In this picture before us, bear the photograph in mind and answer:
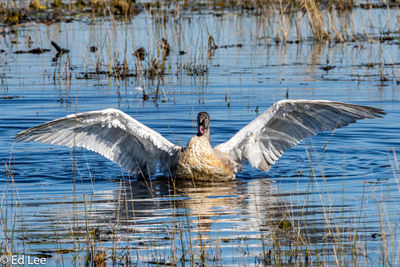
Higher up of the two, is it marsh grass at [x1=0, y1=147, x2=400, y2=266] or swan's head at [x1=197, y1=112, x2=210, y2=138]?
swan's head at [x1=197, y1=112, x2=210, y2=138]

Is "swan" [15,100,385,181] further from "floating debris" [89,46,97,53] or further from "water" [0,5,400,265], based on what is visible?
"floating debris" [89,46,97,53]

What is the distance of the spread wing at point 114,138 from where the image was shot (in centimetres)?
805

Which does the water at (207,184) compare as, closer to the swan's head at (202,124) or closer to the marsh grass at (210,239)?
the marsh grass at (210,239)

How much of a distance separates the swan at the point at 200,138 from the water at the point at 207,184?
0.22 m

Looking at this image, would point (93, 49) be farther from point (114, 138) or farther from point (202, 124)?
point (202, 124)

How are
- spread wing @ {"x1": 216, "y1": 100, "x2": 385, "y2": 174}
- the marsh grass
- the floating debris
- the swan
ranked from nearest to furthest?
the marsh grass
spread wing @ {"x1": 216, "y1": 100, "x2": 385, "y2": 174}
the swan
the floating debris

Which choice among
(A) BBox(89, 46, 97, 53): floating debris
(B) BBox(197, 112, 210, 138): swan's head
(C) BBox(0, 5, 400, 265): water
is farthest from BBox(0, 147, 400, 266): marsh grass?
(A) BBox(89, 46, 97, 53): floating debris

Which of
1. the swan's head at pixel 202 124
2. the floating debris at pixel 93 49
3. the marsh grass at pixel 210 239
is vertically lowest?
the marsh grass at pixel 210 239

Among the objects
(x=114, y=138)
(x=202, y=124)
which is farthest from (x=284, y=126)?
(x=114, y=138)

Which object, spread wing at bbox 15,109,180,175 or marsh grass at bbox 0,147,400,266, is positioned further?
spread wing at bbox 15,109,180,175

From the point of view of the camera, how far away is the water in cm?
539

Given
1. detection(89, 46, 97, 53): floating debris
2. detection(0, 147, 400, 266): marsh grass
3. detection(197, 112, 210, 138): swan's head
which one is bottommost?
detection(0, 147, 400, 266): marsh grass

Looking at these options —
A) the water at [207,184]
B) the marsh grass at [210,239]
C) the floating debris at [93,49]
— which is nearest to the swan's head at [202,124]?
the water at [207,184]

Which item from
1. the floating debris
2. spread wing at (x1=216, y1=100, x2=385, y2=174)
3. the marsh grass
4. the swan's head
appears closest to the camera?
the marsh grass
